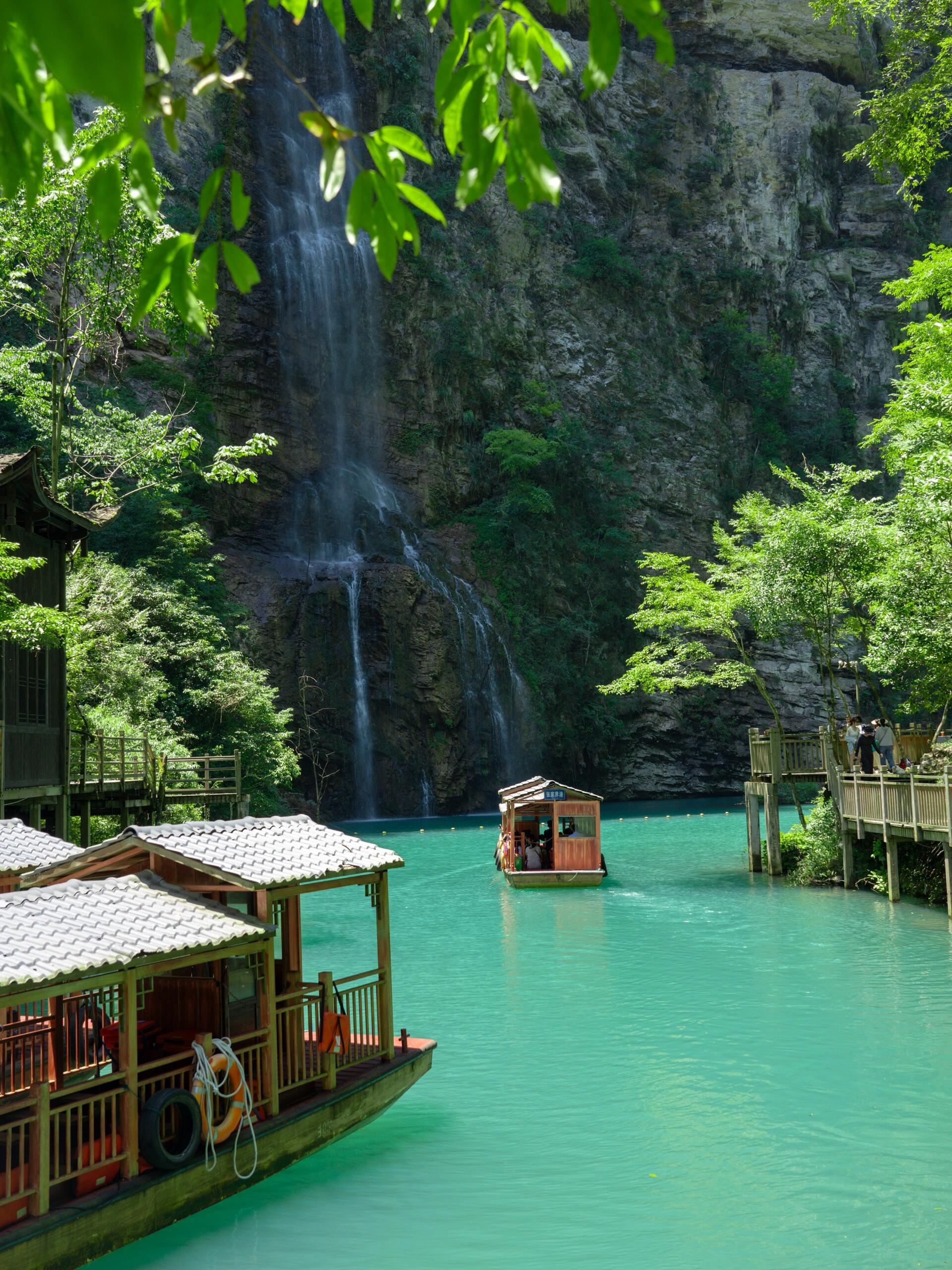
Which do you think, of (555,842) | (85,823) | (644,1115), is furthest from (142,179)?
(555,842)

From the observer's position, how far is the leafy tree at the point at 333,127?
220cm

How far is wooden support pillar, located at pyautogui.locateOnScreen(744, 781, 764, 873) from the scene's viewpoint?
1118 inches

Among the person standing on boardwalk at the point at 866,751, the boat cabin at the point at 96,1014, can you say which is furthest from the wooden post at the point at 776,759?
the boat cabin at the point at 96,1014

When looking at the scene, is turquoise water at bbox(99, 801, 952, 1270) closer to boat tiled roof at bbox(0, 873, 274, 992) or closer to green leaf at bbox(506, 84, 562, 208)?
boat tiled roof at bbox(0, 873, 274, 992)

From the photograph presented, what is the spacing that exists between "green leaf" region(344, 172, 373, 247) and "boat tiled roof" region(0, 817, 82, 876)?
32.0 ft

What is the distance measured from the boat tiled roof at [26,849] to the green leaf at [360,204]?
9.75 metres

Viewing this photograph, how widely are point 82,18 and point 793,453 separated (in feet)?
201

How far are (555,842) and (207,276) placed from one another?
84.6ft

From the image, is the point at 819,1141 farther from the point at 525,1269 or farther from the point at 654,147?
the point at 654,147

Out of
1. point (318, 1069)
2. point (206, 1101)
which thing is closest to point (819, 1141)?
point (318, 1069)

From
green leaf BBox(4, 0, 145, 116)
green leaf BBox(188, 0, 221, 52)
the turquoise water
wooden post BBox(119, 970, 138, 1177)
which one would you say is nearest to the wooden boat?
the turquoise water

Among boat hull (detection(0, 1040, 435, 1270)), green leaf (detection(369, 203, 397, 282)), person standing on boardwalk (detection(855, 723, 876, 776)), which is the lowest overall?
boat hull (detection(0, 1040, 435, 1270))

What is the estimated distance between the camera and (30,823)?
68.2 feet

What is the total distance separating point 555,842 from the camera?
27.6 meters
